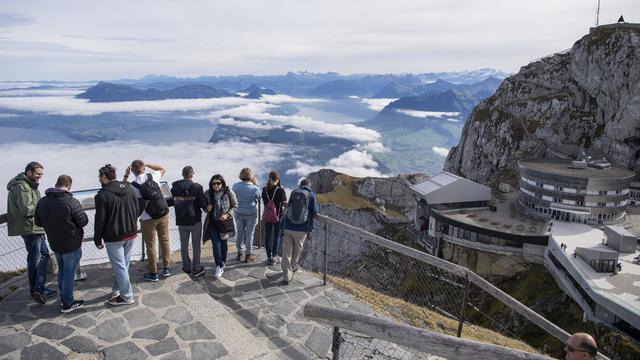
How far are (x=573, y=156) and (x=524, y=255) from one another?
55.8m

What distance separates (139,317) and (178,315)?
888 mm

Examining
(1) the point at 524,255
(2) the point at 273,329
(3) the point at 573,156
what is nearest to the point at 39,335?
(2) the point at 273,329

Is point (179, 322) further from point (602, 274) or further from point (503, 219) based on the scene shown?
point (503, 219)

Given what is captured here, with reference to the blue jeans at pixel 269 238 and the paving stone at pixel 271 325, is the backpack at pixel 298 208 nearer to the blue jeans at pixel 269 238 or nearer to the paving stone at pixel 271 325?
the blue jeans at pixel 269 238

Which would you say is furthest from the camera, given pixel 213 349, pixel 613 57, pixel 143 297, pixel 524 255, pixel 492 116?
pixel 492 116

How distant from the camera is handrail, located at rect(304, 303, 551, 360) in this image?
4.80 meters

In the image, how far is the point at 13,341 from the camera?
8953 millimetres

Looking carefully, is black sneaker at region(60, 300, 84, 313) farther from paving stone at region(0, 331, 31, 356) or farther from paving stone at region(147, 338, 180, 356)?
paving stone at region(147, 338, 180, 356)

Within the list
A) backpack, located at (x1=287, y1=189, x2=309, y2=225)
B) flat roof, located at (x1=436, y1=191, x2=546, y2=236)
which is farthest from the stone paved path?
flat roof, located at (x1=436, y1=191, x2=546, y2=236)

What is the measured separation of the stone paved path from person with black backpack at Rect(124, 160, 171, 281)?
1.92ft

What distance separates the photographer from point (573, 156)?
10731 centimetres

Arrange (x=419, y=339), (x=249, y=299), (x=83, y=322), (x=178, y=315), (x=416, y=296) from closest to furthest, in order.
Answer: (x=419, y=339), (x=83, y=322), (x=178, y=315), (x=249, y=299), (x=416, y=296)

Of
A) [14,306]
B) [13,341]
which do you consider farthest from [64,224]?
[14,306]

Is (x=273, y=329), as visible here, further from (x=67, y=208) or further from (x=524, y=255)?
(x=524, y=255)
